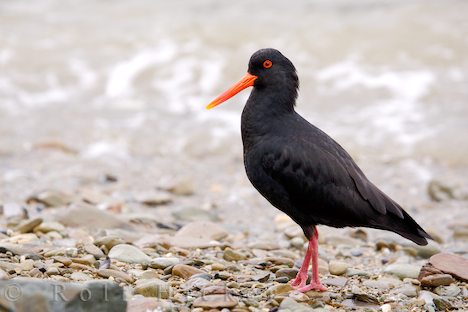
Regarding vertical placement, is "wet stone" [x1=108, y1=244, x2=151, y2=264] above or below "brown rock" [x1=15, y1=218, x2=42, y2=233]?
below

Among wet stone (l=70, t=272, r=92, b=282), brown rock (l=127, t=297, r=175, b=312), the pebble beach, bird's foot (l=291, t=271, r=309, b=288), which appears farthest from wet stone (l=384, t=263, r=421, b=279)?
wet stone (l=70, t=272, r=92, b=282)

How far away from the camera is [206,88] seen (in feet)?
48.3

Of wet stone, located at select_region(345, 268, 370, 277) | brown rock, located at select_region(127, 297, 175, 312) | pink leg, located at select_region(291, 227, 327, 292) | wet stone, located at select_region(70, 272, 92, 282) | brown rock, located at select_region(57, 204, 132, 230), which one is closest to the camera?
brown rock, located at select_region(127, 297, 175, 312)

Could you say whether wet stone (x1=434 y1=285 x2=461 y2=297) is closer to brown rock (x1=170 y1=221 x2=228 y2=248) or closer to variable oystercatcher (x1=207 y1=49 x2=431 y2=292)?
variable oystercatcher (x1=207 y1=49 x2=431 y2=292)

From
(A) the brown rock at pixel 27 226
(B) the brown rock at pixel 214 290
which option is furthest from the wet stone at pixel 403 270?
(A) the brown rock at pixel 27 226

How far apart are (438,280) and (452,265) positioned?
0.27 m

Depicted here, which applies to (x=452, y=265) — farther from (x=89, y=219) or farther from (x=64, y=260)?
(x=89, y=219)

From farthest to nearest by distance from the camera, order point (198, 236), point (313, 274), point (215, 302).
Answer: point (198, 236) < point (313, 274) < point (215, 302)

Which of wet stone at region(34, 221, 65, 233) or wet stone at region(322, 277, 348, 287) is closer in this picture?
wet stone at region(322, 277, 348, 287)

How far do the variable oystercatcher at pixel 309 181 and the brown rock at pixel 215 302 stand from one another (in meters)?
0.81

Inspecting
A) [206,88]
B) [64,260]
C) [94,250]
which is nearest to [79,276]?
[64,260]

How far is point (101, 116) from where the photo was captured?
1332 centimetres

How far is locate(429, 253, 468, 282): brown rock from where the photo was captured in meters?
5.29

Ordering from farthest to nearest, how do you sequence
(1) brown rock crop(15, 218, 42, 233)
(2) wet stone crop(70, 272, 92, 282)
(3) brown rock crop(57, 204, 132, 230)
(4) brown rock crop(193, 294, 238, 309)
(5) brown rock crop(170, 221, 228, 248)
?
1. (3) brown rock crop(57, 204, 132, 230)
2. (1) brown rock crop(15, 218, 42, 233)
3. (5) brown rock crop(170, 221, 228, 248)
4. (2) wet stone crop(70, 272, 92, 282)
5. (4) brown rock crop(193, 294, 238, 309)
